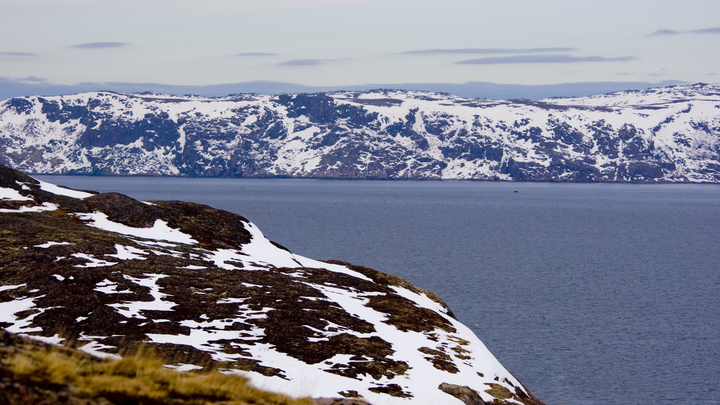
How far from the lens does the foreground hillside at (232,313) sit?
89.2ft

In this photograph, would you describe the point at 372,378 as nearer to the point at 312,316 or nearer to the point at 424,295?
the point at 312,316

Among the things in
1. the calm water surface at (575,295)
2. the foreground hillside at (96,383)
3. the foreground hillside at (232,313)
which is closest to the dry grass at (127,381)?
the foreground hillside at (96,383)

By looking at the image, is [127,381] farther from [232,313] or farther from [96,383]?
[232,313]

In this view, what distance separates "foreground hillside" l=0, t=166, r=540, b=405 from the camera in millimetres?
27188

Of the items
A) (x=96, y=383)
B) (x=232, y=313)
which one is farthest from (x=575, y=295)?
(x=96, y=383)

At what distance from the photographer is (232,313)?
1313 inches

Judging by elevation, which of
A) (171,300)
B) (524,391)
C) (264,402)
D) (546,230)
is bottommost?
(546,230)

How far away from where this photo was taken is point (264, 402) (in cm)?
1275

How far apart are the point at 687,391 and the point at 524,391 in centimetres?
2060

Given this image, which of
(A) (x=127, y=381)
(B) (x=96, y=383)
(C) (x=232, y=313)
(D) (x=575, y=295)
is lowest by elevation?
(D) (x=575, y=295)

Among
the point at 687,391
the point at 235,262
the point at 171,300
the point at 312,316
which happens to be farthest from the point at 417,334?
the point at 687,391

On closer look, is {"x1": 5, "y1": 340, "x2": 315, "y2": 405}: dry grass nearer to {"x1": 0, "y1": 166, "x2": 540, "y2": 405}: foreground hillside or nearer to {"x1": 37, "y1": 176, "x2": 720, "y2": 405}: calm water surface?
{"x1": 0, "y1": 166, "x2": 540, "y2": 405}: foreground hillside

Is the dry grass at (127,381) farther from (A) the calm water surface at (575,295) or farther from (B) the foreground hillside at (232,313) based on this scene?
(A) the calm water surface at (575,295)

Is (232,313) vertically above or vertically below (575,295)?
above
